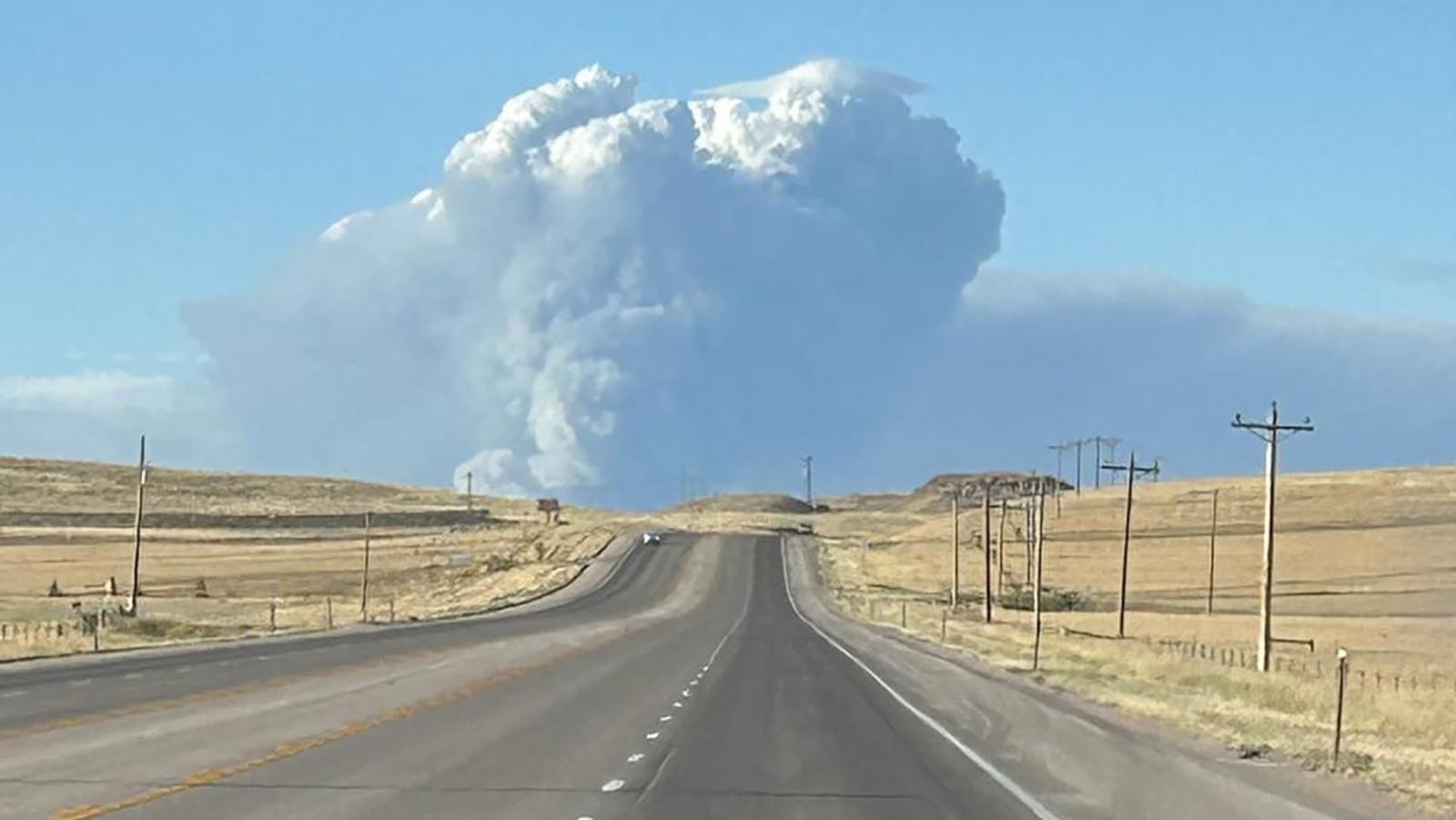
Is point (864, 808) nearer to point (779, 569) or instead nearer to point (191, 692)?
point (191, 692)

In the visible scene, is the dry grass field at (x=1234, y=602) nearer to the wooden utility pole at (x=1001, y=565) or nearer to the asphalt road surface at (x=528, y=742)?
the wooden utility pole at (x=1001, y=565)

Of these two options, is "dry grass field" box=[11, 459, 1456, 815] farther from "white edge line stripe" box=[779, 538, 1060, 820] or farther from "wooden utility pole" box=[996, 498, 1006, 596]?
"white edge line stripe" box=[779, 538, 1060, 820]

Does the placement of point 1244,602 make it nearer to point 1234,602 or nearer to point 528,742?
point 1234,602

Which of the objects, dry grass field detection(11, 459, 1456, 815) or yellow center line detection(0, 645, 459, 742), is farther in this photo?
dry grass field detection(11, 459, 1456, 815)

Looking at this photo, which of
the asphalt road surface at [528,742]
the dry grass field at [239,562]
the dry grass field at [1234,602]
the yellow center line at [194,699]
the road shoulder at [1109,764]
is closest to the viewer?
the asphalt road surface at [528,742]

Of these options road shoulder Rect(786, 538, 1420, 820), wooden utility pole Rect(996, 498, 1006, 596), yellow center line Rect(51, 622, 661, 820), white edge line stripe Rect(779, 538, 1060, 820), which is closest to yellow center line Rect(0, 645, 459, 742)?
yellow center line Rect(51, 622, 661, 820)

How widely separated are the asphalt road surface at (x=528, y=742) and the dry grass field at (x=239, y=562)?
14.4 meters

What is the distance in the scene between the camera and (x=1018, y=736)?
2744 centimetres

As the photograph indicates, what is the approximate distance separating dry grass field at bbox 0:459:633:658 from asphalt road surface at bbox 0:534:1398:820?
14.4 m

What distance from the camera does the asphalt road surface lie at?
688 inches

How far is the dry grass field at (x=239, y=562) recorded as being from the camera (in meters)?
80.1

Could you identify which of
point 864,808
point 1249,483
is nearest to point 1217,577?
point 1249,483

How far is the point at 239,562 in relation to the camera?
12925 centimetres

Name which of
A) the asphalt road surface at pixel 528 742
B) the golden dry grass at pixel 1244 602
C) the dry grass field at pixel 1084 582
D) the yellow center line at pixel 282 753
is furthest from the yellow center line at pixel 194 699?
the golden dry grass at pixel 1244 602
